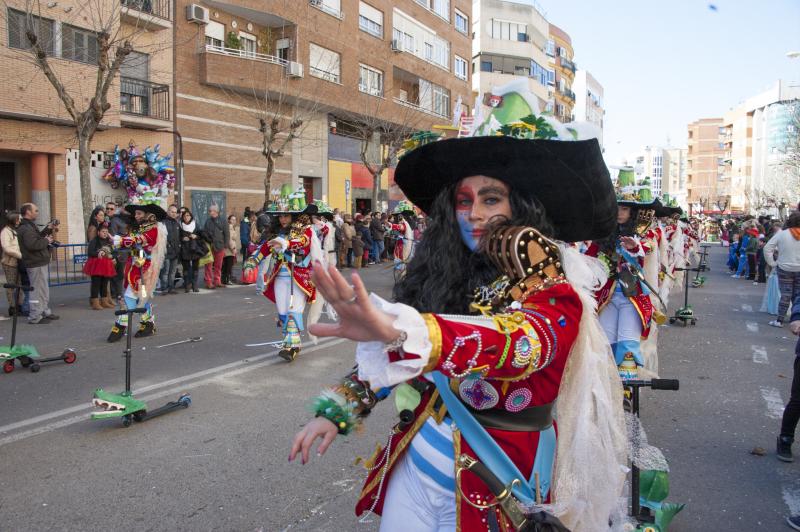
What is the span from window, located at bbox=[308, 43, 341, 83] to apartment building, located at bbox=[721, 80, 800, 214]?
160 feet

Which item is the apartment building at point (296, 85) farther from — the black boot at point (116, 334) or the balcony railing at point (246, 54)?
the black boot at point (116, 334)

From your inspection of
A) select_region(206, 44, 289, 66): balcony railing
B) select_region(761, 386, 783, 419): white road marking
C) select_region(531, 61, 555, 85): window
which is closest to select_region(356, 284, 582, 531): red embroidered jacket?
select_region(761, 386, 783, 419): white road marking

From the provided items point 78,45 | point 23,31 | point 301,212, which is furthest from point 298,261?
point 78,45

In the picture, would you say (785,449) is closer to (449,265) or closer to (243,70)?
(449,265)

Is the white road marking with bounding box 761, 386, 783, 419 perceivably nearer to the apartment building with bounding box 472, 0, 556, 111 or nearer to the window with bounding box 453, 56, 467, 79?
the window with bounding box 453, 56, 467, 79

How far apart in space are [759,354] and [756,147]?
8733 cm

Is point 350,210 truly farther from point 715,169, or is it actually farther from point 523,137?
point 715,169

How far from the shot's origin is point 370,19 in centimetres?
3061

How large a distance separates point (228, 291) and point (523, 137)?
1343 cm

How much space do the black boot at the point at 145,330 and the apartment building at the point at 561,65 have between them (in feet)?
194

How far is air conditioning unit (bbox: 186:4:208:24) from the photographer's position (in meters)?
21.5

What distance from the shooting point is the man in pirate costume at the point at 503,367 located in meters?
1.72

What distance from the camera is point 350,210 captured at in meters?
30.5

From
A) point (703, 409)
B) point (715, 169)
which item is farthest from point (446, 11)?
point (715, 169)
